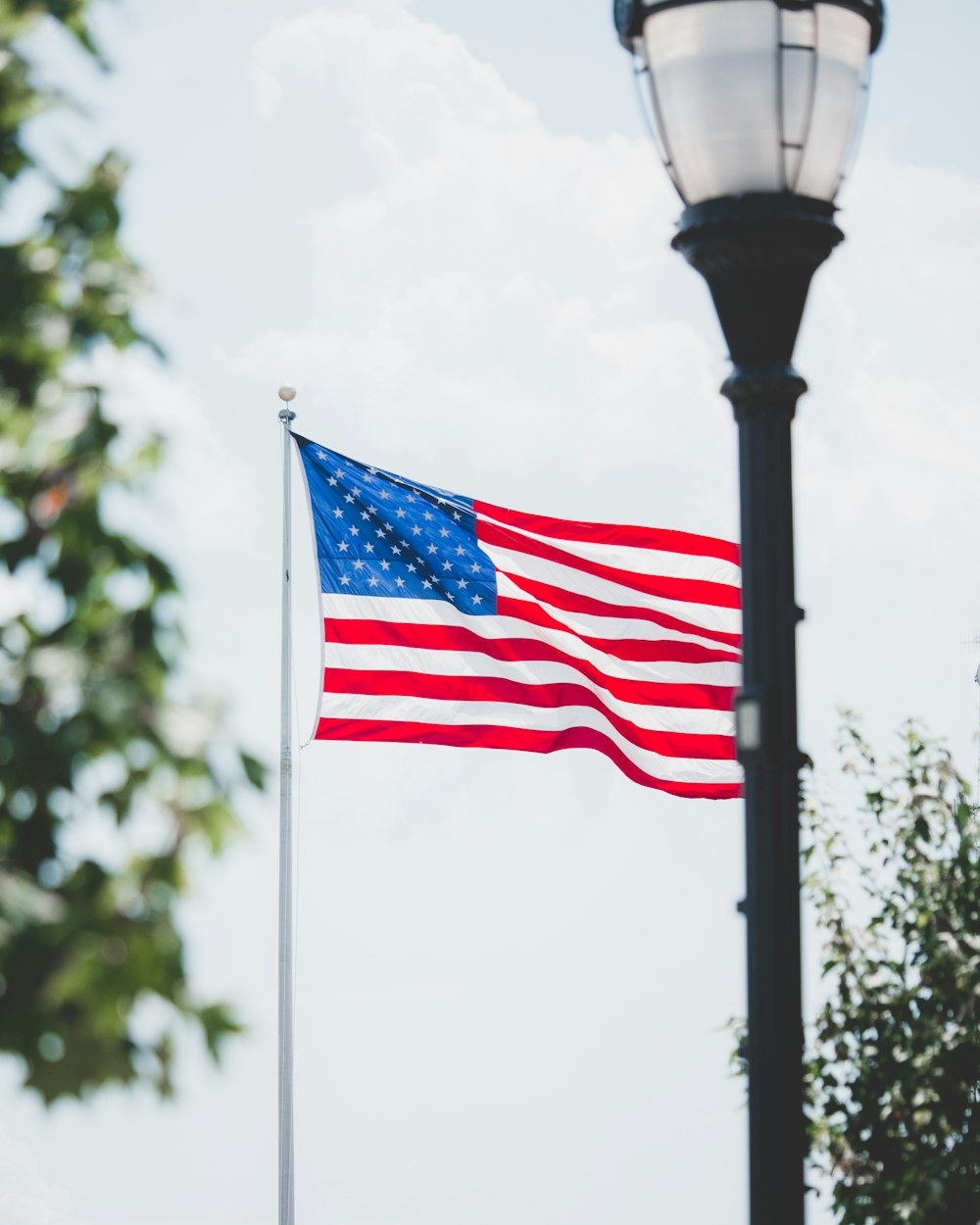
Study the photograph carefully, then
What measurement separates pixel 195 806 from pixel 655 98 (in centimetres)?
227

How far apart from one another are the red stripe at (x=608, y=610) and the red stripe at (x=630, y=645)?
89mm

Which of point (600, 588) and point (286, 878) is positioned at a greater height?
point (600, 588)

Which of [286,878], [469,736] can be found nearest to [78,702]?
[469,736]

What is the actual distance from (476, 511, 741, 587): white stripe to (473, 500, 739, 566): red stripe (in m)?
0.02

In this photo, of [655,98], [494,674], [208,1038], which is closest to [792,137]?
[655,98]

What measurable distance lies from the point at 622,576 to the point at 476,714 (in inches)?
58.1

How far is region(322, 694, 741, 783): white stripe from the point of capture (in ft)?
38.1

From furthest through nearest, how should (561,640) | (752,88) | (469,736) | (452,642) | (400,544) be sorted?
1. (400,544)
2. (561,640)
3. (452,642)
4. (469,736)
5. (752,88)

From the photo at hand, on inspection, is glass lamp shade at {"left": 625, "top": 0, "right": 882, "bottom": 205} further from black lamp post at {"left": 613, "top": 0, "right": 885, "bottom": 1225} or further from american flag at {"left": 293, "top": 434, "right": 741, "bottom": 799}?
american flag at {"left": 293, "top": 434, "right": 741, "bottom": 799}

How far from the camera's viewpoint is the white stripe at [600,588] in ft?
39.4

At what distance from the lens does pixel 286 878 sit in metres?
13.1

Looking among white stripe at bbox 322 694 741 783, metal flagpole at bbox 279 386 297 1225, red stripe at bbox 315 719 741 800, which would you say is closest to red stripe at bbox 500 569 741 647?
white stripe at bbox 322 694 741 783

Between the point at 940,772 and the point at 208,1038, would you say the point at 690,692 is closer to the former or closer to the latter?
the point at 940,772

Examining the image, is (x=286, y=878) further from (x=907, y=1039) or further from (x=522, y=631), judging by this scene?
(x=907, y=1039)
